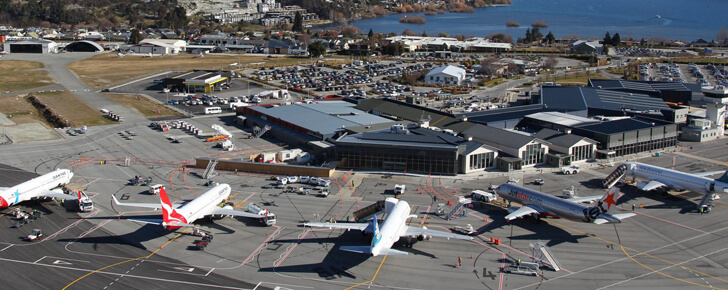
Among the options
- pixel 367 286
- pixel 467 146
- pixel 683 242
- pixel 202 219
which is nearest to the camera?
pixel 367 286

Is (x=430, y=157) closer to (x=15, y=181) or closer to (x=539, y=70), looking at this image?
(x=15, y=181)

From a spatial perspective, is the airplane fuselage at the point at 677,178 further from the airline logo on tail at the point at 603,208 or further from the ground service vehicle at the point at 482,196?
the ground service vehicle at the point at 482,196

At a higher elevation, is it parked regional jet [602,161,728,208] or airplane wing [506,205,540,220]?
parked regional jet [602,161,728,208]

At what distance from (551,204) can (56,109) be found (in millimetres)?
97726

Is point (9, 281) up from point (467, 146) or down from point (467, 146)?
down

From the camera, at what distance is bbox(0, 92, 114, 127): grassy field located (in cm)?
10625

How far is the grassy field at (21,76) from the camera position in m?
142

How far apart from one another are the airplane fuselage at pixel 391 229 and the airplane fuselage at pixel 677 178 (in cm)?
3103

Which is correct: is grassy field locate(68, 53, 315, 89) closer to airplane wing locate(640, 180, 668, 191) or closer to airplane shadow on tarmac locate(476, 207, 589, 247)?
airplane shadow on tarmac locate(476, 207, 589, 247)

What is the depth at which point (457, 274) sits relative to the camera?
46656mm

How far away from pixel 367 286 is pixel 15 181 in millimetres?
50329

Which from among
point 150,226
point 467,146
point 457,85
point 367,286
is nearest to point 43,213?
point 150,226

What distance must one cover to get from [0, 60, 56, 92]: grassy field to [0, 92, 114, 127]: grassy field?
14.1 m

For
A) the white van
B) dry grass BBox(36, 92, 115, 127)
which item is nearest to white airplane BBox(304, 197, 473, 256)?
the white van
